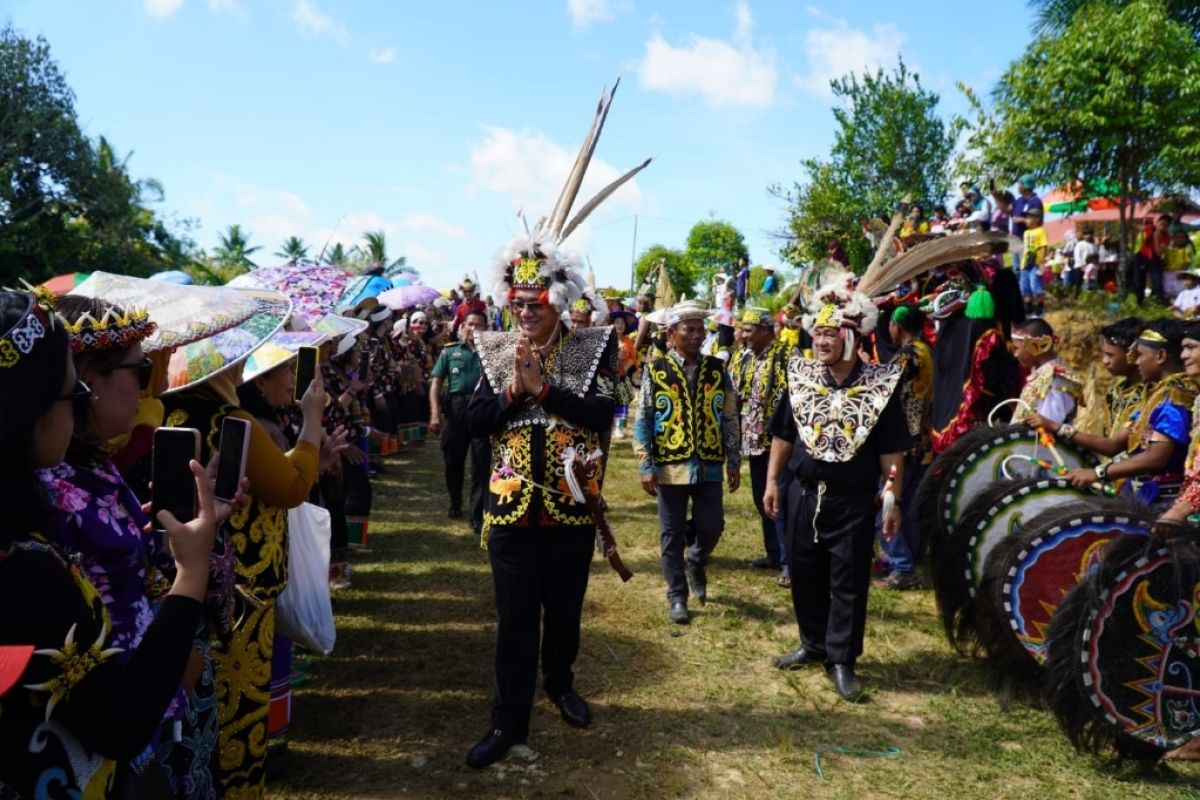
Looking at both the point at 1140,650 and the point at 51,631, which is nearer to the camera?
the point at 51,631

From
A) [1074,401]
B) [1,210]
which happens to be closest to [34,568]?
[1074,401]

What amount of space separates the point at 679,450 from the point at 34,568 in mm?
4338

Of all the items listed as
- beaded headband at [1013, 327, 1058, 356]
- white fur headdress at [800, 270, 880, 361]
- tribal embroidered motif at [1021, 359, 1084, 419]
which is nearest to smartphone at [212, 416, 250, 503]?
white fur headdress at [800, 270, 880, 361]

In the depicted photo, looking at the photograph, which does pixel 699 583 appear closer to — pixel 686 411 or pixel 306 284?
pixel 686 411

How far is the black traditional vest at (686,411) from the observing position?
18.1ft

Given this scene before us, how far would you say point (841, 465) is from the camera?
14.3 ft

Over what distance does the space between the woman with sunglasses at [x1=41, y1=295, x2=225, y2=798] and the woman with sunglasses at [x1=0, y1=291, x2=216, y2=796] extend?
8 cm

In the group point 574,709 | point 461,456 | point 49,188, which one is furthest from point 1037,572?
point 49,188

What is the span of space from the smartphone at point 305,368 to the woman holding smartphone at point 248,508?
0.04 meters

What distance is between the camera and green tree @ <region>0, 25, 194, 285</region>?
21.7 m

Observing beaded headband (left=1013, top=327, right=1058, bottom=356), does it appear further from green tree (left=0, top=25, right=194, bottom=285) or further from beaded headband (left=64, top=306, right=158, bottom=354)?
green tree (left=0, top=25, right=194, bottom=285)

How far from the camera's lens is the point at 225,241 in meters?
54.8

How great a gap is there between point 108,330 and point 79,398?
202mm

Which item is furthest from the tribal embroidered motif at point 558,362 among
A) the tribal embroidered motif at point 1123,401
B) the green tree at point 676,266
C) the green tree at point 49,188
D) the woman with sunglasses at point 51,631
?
the green tree at point 676,266
